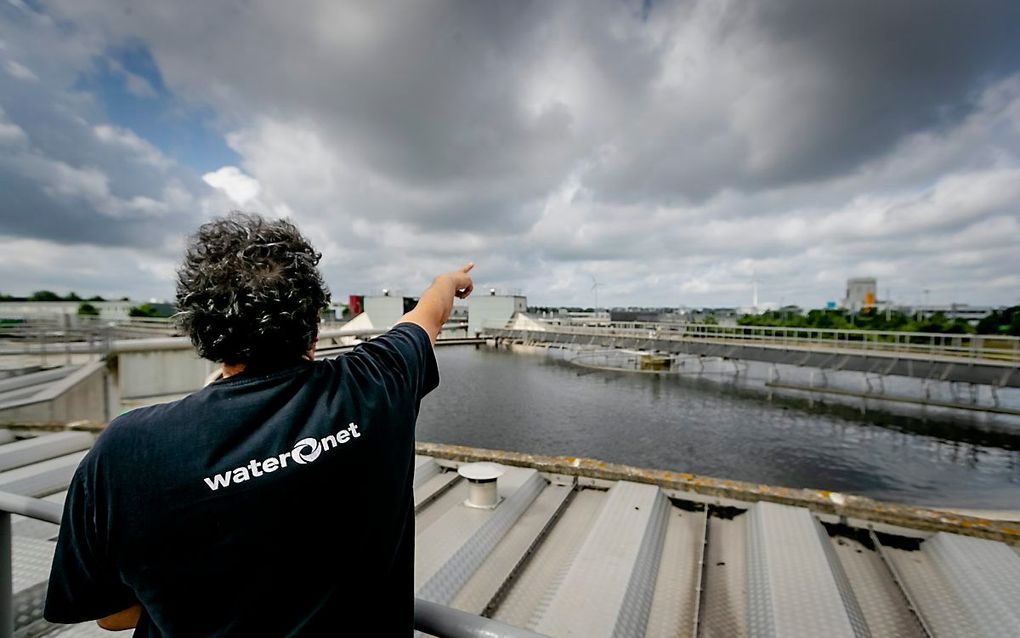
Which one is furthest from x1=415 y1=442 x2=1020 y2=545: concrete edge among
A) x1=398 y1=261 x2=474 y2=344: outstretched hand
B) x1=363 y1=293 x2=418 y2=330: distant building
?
x1=363 y1=293 x2=418 y2=330: distant building

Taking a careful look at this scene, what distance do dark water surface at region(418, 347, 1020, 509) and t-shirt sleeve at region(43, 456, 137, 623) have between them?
15.9 metres

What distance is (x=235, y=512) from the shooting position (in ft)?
2.65

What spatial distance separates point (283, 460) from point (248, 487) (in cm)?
8

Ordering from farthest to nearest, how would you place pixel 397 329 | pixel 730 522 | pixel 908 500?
pixel 908 500
pixel 730 522
pixel 397 329

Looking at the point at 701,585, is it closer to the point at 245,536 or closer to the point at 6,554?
the point at 245,536

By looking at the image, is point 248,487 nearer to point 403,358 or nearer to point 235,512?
point 235,512

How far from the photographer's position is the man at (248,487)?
814 millimetres

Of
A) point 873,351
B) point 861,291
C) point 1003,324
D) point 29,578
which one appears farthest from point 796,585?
point 861,291

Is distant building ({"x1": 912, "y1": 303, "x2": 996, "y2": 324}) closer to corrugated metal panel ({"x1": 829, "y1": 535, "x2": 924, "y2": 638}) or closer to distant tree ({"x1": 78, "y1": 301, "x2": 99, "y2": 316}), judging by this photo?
corrugated metal panel ({"x1": 829, "y1": 535, "x2": 924, "y2": 638})

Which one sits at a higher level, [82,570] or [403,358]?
[403,358]

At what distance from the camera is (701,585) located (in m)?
2.98

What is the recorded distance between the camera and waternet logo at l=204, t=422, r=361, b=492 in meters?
0.81

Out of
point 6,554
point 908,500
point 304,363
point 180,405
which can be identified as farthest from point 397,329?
point 908,500

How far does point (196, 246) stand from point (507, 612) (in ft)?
9.37
